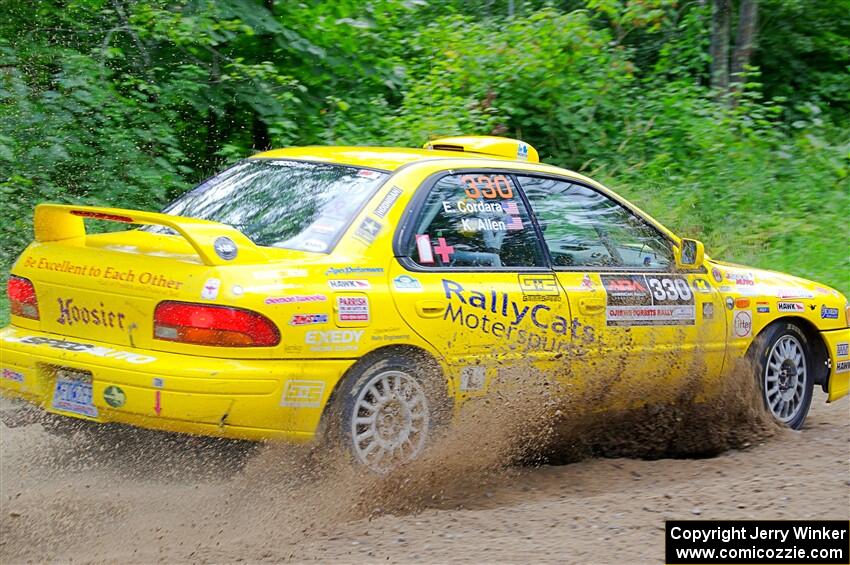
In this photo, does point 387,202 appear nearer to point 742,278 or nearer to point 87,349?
point 87,349

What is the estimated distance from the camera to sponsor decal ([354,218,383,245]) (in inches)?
191

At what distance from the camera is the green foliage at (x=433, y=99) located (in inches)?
372

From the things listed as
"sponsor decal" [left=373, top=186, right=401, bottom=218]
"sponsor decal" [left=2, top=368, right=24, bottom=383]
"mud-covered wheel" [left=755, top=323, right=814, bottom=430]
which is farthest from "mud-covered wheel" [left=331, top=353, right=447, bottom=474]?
"mud-covered wheel" [left=755, top=323, right=814, bottom=430]

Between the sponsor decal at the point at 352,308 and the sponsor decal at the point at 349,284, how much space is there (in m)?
0.05

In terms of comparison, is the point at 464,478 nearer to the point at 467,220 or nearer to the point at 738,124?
the point at 467,220

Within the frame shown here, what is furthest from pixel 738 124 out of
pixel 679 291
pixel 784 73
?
pixel 679 291

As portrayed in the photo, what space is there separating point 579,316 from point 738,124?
26.4 feet

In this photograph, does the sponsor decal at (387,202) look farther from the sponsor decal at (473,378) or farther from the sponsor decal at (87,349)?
Answer: the sponsor decal at (87,349)

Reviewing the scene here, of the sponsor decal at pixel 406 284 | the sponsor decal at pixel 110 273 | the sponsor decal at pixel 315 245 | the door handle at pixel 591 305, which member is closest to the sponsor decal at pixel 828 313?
the door handle at pixel 591 305

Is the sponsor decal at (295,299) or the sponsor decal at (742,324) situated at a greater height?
the sponsor decal at (295,299)

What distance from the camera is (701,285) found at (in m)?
6.19

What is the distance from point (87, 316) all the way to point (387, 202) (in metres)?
1.41

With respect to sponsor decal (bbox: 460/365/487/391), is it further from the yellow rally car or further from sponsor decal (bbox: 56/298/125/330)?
sponsor decal (bbox: 56/298/125/330)

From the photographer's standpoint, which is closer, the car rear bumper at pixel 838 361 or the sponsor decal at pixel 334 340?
the sponsor decal at pixel 334 340
